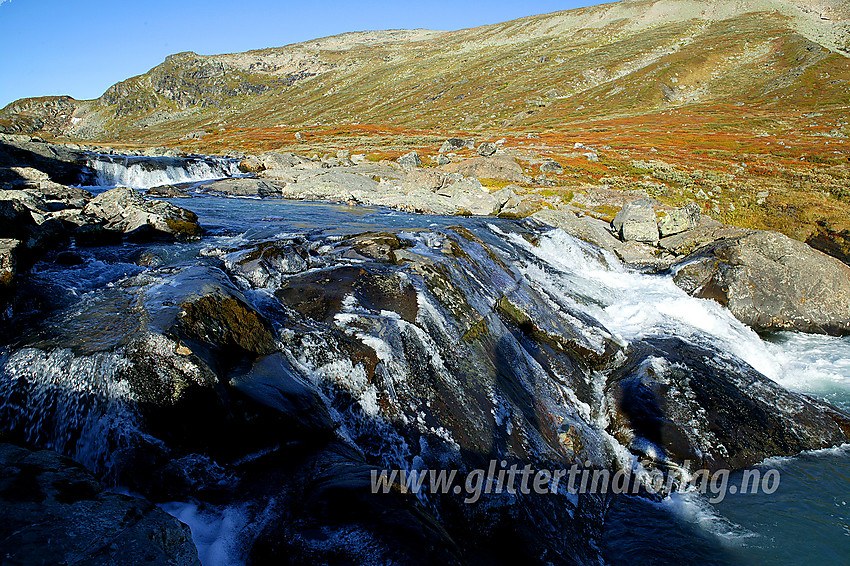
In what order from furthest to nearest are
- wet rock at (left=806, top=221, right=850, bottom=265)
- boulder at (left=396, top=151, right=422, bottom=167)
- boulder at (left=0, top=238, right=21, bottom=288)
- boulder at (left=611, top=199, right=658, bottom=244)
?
boulder at (left=396, top=151, right=422, bottom=167) → boulder at (left=611, top=199, right=658, bottom=244) → wet rock at (left=806, top=221, right=850, bottom=265) → boulder at (left=0, top=238, right=21, bottom=288)

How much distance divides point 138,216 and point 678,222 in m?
32.6

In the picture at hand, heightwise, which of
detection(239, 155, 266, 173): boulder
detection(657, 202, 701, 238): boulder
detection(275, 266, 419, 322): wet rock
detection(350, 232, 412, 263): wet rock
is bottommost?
detection(657, 202, 701, 238): boulder

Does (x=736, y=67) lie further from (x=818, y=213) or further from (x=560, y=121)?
(x=818, y=213)

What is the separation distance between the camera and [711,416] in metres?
11.9

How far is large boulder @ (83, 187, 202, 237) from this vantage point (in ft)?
55.9

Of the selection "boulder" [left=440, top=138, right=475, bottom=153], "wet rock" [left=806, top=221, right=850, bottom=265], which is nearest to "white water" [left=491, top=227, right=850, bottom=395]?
"wet rock" [left=806, top=221, right=850, bottom=265]

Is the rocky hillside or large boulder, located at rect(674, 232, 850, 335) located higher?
the rocky hillside

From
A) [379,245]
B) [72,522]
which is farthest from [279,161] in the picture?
[72,522]

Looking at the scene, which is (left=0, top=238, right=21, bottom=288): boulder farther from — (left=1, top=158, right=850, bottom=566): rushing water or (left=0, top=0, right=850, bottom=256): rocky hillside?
(left=0, top=0, right=850, bottom=256): rocky hillside

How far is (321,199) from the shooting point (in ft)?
125

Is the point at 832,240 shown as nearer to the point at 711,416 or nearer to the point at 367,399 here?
the point at 711,416

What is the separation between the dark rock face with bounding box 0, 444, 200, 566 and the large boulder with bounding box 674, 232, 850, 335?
77.4 ft

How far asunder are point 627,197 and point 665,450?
107 feet

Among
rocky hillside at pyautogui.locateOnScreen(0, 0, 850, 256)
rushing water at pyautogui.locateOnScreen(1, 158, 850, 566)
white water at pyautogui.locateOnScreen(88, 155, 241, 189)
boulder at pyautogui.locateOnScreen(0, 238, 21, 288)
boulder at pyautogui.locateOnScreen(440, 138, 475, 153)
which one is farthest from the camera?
boulder at pyautogui.locateOnScreen(440, 138, 475, 153)
